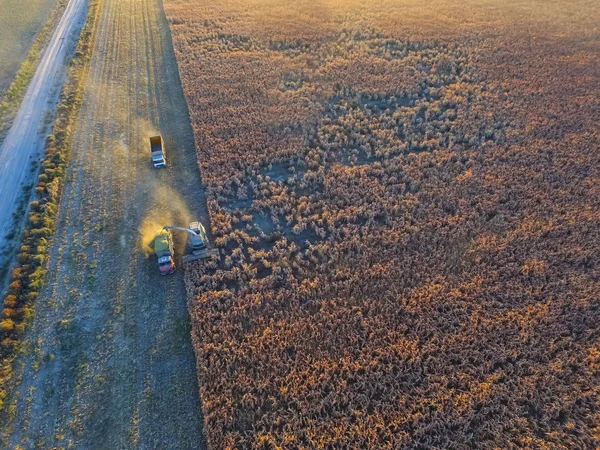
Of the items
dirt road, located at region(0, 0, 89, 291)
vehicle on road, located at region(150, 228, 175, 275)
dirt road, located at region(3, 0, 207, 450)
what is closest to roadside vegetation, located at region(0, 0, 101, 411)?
dirt road, located at region(3, 0, 207, 450)

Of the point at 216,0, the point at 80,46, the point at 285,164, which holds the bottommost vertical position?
the point at 285,164

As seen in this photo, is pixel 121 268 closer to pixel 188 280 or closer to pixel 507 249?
pixel 188 280

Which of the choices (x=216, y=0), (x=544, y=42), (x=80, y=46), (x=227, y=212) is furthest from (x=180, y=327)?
(x=216, y=0)

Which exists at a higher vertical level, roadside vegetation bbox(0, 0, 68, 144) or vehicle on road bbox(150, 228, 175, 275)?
roadside vegetation bbox(0, 0, 68, 144)

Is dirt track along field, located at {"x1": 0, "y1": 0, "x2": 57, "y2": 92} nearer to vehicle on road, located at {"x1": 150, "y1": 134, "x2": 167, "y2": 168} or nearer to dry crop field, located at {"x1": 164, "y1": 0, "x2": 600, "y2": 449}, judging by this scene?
dry crop field, located at {"x1": 164, "y1": 0, "x2": 600, "y2": 449}

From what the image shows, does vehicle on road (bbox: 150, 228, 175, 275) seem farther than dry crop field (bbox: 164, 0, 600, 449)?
Yes

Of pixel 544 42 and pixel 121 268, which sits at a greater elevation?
pixel 544 42

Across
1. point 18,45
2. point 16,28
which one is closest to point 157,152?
point 18,45
